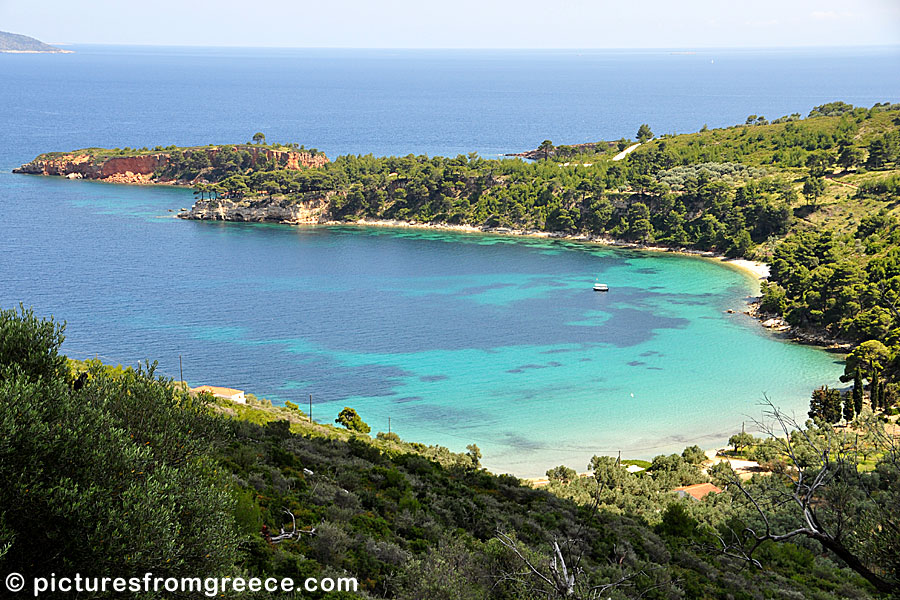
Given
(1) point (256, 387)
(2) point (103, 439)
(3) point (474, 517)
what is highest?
(2) point (103, 439)

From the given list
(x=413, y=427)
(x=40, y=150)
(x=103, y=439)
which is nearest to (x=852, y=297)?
(x=413, y=427)

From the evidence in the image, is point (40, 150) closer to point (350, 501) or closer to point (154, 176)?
point (154, 176)

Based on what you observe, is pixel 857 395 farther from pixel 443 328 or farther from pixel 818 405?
pixel 443 328

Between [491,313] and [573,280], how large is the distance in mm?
12972

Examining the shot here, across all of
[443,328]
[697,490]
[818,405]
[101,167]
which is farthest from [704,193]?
[101,167]

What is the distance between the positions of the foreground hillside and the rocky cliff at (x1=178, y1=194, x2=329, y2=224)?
7267cm

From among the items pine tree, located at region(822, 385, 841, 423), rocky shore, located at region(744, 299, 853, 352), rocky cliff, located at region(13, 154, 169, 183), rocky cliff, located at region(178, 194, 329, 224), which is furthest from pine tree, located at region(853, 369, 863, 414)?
rocky cliff, located at region(13, 154, 169, 183)

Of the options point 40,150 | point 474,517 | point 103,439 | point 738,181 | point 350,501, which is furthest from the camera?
point 40,150

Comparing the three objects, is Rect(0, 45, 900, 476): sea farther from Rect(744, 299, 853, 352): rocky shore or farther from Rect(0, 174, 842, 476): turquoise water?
Rect(744, 299, 853, 352): rocky shore

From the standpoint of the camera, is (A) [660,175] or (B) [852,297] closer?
(B) [852,297]

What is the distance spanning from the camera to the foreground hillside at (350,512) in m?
9.77

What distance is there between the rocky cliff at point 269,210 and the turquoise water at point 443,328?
288 inches

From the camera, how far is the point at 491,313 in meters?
61.3

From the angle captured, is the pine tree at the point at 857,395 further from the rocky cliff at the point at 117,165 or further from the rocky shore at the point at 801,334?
the rocky cliff at the point at 117,165
